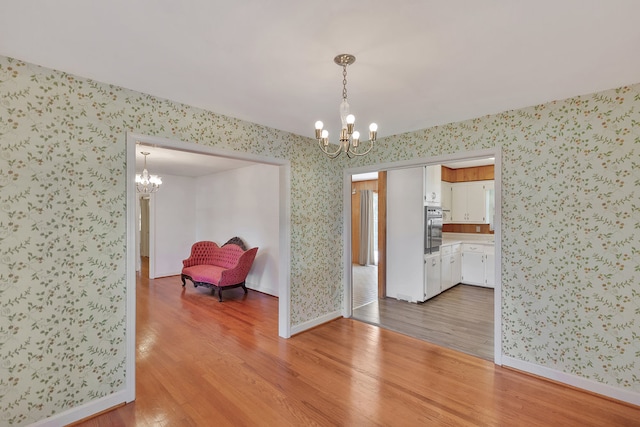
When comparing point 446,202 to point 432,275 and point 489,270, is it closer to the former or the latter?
point 489,270

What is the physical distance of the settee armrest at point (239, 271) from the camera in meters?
5.13

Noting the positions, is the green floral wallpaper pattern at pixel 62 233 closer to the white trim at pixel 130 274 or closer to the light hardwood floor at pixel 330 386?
the white trim at pixel 130 274

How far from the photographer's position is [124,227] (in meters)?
2.34

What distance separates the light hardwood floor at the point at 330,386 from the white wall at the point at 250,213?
1.97m

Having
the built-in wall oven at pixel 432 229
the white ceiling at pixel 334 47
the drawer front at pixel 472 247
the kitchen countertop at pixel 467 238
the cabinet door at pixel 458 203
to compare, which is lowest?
the drawer front at pixel 472 247

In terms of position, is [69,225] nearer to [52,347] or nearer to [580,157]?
[52,347]

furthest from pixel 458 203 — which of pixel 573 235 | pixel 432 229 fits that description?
Result: pixel 573 235

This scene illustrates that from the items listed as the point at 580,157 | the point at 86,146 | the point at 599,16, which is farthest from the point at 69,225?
the point at 580,157

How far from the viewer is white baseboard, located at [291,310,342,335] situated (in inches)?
144

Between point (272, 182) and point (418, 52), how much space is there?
406cm

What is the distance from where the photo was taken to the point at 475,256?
601cm

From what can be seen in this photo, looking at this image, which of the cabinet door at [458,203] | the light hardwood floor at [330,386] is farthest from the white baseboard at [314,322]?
the cabinet door at [458,203]

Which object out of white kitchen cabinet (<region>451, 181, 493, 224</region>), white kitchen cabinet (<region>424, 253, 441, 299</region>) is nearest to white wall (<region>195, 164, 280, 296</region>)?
white kitchen cabinet (<region>424, 253, 441, 299</region>)

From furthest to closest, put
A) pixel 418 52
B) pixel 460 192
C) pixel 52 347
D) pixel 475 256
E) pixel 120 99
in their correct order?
pixel 460 192 → pixel 475 256 → pixel 120 99 → pixel 52 347 → pixel 418 52
